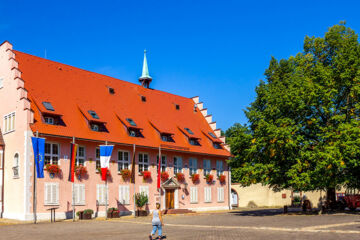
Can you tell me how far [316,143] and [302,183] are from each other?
15.4 feet

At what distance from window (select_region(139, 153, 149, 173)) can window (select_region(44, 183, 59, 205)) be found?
9.15 m

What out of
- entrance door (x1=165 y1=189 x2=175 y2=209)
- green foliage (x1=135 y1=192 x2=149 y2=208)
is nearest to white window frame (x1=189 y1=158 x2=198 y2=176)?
entrance door (x1=165 y1=189 x2=175 y2=209)

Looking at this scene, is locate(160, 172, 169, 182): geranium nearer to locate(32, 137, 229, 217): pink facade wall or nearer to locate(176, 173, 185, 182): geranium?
locate(32, 137, 229, 217): pink facade wall

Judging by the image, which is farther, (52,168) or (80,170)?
(80,170)

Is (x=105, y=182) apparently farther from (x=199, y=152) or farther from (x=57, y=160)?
(x=199, y=152)

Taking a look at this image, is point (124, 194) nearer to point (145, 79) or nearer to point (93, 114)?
point (93, 114)

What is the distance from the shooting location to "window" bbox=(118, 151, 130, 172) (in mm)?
40031

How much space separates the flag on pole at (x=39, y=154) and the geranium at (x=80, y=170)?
4514 millimetres

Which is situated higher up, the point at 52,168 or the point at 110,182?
the point at 52,168

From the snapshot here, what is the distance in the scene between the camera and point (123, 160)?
40.3m

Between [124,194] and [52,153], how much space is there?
8.01 meters

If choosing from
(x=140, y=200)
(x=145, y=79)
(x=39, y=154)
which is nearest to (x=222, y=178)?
(x=140, y=200)

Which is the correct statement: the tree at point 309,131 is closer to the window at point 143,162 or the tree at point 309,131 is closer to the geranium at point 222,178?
the window at point 143,162

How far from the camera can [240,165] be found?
1531 inches
